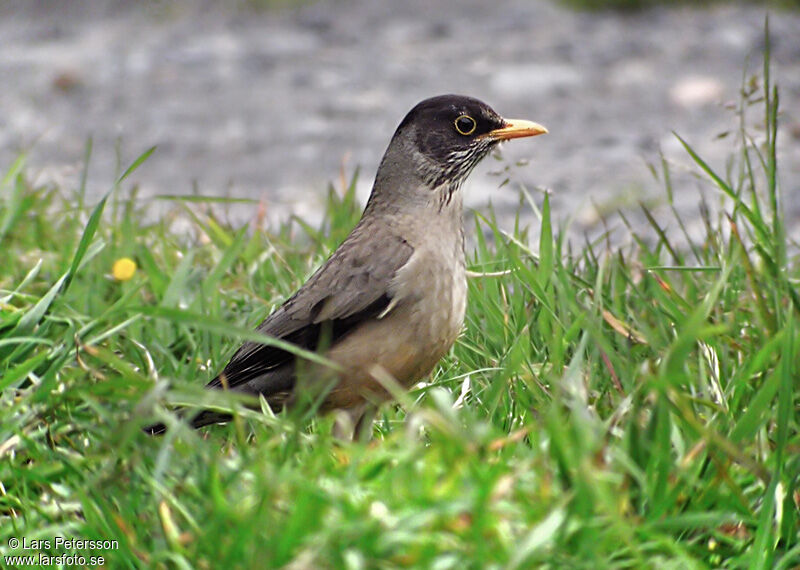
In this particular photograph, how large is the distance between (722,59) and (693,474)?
8366 millimetres

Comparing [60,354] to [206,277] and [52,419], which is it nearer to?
[52,419]

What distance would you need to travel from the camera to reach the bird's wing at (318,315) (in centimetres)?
425

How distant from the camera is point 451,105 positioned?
4926 mm

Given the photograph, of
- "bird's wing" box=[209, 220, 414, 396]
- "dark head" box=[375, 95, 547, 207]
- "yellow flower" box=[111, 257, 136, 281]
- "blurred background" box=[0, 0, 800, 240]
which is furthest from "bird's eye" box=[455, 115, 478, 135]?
"blurred background" box=[0, 0, 800, 240]

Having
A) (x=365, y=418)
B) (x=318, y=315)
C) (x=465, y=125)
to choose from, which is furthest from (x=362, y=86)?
(x=365, y=418)

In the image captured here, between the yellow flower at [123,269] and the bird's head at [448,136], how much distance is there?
122 cm

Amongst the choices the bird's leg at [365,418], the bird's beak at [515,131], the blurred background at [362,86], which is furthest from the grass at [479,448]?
the blurred background at [362,86]

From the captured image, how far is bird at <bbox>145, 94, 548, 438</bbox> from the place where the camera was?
4.11 m

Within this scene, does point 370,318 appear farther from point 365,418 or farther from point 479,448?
point 479,448

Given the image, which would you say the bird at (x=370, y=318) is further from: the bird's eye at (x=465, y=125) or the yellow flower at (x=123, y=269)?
the yellow flower at (x=123, y=269)

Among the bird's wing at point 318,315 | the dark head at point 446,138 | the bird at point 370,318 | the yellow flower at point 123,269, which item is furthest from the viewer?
the yellow flower at point 123,269

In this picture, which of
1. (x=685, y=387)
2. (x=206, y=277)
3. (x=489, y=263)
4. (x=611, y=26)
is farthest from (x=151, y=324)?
(x=611, y=26)

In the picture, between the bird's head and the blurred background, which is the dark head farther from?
the blurred background

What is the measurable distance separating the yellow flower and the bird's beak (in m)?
1.61
